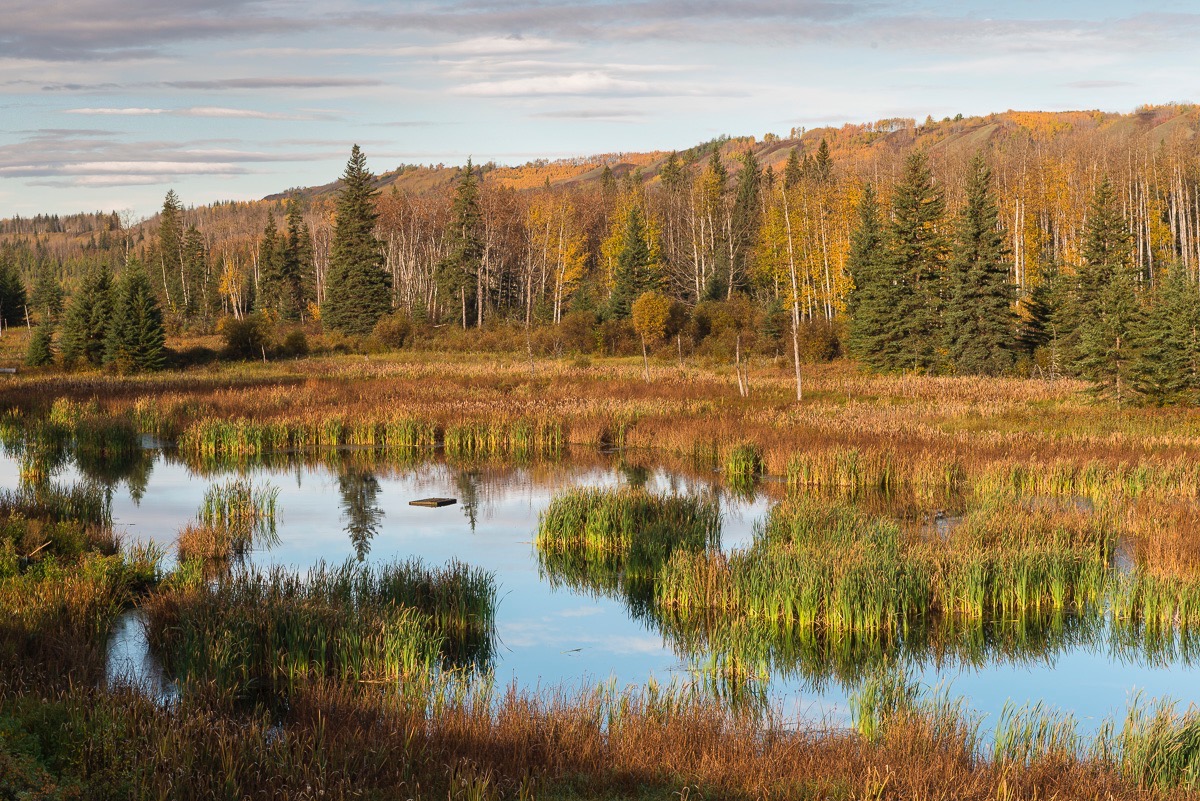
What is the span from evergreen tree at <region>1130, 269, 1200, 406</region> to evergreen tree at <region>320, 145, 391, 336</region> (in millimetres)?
43456

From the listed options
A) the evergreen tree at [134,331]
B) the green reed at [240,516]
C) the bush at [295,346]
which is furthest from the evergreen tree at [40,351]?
the green reed at [240,516]

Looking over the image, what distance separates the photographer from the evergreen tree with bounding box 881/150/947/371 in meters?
42.8

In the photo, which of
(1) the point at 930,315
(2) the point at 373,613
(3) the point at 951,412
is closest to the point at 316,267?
(1) the point at 930,315

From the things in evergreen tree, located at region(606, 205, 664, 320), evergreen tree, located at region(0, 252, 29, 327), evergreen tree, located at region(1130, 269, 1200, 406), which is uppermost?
evergreen tree, located at region(0, 252, 29, 327)

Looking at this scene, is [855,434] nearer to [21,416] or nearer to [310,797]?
[310,797]

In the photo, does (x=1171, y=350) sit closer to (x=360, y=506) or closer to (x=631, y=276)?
(x=360, y=506)

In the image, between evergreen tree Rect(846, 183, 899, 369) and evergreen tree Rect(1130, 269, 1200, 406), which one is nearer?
evergreen tree Rect(1130, 269, 1200, 406)

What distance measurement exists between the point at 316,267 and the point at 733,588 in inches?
2985

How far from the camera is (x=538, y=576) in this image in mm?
14781

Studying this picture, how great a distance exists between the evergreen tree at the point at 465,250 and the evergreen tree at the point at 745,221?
16.3 metres

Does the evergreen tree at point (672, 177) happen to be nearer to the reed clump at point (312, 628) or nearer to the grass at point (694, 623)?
the grass at point (694, 623)

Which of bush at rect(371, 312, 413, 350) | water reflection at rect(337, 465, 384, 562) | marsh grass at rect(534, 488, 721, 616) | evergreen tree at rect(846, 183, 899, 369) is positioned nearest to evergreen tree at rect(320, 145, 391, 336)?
bush at rect(371, 312, 413, 350)

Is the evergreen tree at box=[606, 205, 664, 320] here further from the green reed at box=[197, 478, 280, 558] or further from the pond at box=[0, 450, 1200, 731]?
the green reed at box=[197, 478, 280, 558]

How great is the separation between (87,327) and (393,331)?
16564 mm
